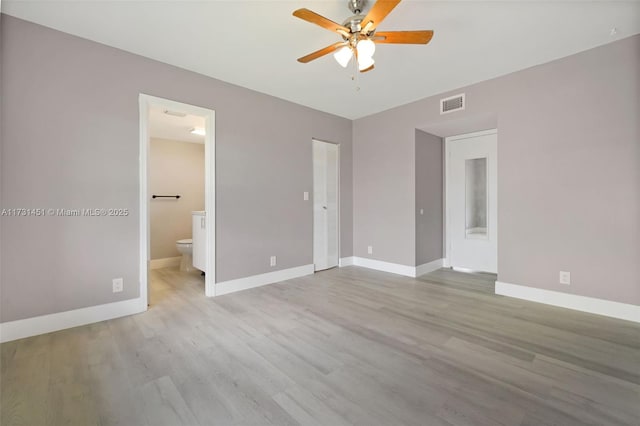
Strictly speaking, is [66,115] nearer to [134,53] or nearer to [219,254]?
[134,53]

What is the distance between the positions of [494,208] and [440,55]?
2.41m

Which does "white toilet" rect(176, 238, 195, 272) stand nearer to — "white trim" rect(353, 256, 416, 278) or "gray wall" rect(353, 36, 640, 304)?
"white trim" rect(353, 256, 416, 278)

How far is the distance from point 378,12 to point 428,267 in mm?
3615

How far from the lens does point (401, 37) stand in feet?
6.44

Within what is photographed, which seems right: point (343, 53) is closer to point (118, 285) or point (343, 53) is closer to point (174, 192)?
point (118, 285)

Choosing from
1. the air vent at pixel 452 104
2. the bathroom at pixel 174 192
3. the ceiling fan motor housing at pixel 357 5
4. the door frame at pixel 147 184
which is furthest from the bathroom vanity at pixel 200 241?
the air vent at pixel 452 104

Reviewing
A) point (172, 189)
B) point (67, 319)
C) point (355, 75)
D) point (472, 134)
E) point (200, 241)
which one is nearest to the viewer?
point (67, 319)

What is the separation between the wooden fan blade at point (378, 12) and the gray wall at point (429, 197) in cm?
246

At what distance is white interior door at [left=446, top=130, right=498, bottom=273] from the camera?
4.08 m

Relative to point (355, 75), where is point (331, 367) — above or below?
below

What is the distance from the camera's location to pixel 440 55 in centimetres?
273

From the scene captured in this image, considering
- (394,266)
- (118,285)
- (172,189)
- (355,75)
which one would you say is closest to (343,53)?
(355,75)

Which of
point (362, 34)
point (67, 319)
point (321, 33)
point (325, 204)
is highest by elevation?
point (321, 33)

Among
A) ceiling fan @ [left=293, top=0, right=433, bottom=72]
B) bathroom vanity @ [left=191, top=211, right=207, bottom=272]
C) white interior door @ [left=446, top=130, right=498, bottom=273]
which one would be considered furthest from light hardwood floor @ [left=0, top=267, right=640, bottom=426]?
ceiling fan @ [left=293, top=0, right=433, bottom=72]
